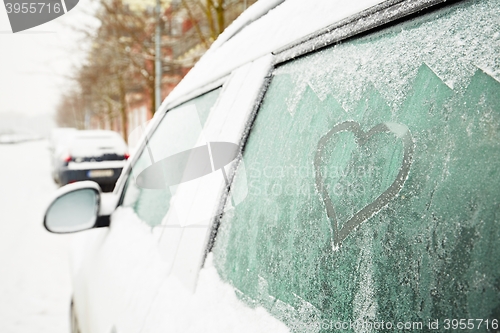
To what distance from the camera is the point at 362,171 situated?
629 millimetres

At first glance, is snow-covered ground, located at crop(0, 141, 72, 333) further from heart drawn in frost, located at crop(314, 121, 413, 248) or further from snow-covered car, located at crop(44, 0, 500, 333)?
heart drawn in frost, located at crop(314, 121, 413, 248)

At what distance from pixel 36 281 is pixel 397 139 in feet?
15.7

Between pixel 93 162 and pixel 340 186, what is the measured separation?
9064 millimetres

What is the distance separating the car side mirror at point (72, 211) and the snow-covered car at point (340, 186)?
64 cm

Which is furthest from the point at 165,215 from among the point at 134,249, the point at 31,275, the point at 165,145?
the point at 31,275

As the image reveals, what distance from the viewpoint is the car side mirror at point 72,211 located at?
1.74 m

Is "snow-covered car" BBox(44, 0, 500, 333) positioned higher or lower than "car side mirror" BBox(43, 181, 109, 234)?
higher

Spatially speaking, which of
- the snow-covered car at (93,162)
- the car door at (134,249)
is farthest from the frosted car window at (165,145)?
the snow-covered car at (93,162)

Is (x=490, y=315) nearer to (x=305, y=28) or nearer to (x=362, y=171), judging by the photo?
(x=362, y=171)

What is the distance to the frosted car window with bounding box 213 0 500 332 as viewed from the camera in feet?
1.57

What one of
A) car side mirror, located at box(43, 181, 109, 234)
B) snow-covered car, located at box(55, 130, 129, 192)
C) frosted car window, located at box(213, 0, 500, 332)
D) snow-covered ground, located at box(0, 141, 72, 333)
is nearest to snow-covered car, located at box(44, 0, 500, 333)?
frosted car window, located at box(213, 0, 500, 332)

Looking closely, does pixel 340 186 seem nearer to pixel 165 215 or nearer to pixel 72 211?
pixel 165 215

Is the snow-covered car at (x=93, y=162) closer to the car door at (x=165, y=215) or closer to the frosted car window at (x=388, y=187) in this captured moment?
the car door at (x=165, y=215)

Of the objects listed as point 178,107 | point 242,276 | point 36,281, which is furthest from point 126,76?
point 242,276
